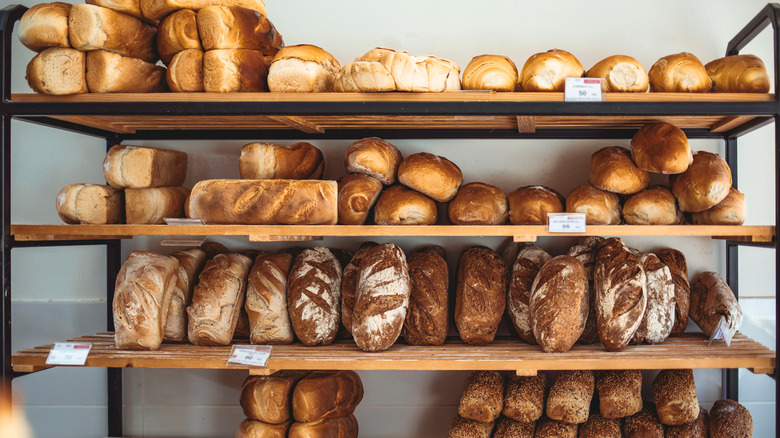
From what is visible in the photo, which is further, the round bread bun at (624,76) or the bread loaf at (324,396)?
the bread loaf at (324,396)

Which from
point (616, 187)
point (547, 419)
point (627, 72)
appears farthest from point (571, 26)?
point (547, 419)

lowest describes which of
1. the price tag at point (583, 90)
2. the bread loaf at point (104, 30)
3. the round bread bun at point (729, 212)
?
the round bread bun at point (729, 212)

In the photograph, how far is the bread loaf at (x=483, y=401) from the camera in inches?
81.2

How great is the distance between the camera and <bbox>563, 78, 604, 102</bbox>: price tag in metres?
1.83

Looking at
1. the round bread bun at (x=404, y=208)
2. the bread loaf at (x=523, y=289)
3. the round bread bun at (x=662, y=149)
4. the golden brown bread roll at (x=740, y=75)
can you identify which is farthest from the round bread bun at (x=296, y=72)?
the golden brown bread roll at (x=740, y=75)

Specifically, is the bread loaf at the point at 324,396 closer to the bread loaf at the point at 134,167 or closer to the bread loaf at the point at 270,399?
the bread loaf at the point at 270,399

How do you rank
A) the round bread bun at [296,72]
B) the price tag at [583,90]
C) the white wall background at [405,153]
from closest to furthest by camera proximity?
the price tag at [583,90]
the round bread bun at [296,72]
the white wall background at [405,153]

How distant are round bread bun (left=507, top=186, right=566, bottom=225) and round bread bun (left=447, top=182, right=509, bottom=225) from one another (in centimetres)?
6

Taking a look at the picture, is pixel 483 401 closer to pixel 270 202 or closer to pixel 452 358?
pixel 452 358

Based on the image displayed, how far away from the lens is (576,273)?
6.48 ft

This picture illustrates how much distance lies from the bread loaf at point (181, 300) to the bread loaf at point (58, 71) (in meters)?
0.76

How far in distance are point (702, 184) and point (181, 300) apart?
2067mm

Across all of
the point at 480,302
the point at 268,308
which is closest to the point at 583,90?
the point at 480,302

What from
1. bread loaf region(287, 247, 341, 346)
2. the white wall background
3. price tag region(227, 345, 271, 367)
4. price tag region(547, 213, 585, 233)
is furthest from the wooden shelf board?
the white wall background
